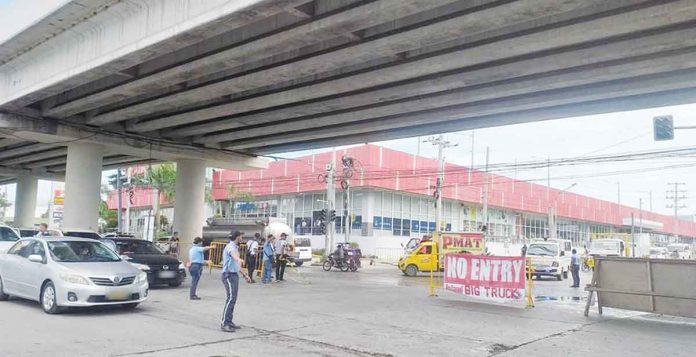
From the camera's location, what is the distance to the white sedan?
10500mm

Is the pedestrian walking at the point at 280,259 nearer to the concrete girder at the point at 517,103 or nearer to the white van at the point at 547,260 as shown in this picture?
the concrete girder at the point at 517,103

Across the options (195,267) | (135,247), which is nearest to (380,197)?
(135,247)

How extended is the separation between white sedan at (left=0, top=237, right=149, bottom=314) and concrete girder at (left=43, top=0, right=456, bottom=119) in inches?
223

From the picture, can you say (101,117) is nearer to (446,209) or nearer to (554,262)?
(554,262)

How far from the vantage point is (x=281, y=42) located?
13.2 meters

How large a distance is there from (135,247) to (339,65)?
8249 millimetres

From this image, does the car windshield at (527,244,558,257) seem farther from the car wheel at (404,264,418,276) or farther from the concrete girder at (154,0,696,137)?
the concrete girder at (154,0,696,137)

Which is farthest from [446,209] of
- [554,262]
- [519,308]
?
[519,308]

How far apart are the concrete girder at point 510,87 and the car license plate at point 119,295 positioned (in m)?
10.9

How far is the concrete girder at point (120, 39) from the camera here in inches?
465

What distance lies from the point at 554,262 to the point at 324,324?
19866 millimetres

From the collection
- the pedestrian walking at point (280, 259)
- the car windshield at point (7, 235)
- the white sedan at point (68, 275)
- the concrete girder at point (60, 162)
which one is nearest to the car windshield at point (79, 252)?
the white sedan at point (68, 275)

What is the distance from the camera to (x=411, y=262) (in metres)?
28.0

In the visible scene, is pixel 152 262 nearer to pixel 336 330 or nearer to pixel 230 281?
pixel 230 281
